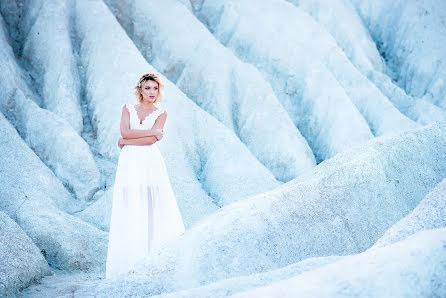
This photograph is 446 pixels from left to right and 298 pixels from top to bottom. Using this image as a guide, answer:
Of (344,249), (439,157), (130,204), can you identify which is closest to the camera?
(344,249)

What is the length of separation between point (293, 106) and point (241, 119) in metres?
2.31

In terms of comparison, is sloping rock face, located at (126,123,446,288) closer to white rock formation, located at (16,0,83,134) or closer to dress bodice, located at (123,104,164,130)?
dress bodice, located at (123,104,164,130)

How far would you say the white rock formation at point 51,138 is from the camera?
998 cm

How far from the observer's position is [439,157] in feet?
18.6

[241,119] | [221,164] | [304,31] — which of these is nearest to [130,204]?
[221,164]

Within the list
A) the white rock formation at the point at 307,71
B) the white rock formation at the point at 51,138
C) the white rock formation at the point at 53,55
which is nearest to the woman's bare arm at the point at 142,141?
the white rock formation at the point at 51,138

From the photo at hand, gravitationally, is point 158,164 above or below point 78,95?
above

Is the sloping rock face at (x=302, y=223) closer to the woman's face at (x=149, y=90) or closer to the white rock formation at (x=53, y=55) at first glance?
the woman's face at (x=149, y=90)

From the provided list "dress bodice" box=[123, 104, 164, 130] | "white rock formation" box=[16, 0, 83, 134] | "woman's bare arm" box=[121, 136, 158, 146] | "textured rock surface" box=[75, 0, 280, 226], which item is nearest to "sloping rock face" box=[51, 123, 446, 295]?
"woman's bare arm" box=[121, 136, 158, 146]

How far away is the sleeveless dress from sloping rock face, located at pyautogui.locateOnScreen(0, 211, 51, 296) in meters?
0.94

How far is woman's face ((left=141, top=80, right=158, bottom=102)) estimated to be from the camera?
4.78 metres

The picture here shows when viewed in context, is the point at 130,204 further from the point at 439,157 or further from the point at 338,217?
the point at 439,157

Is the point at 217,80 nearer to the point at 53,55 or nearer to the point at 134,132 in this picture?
the point at 53,55

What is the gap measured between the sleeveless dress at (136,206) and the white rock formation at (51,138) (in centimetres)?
522
